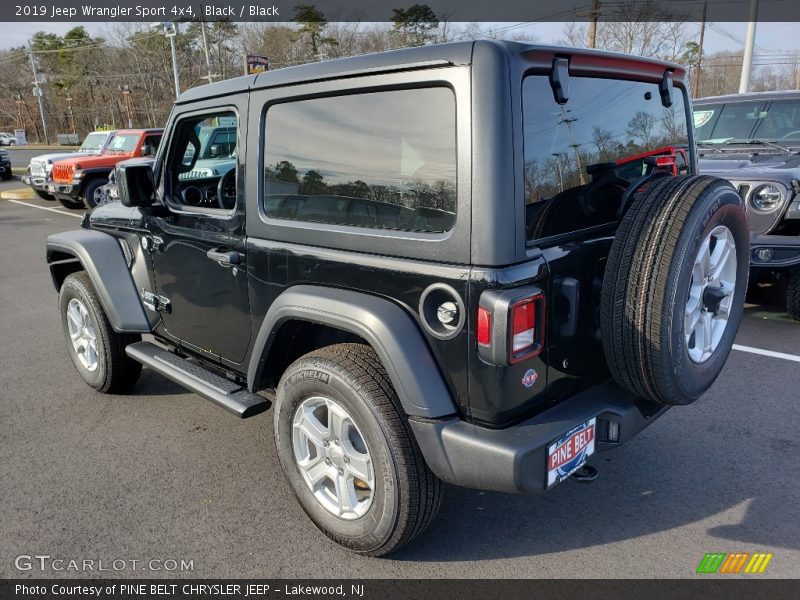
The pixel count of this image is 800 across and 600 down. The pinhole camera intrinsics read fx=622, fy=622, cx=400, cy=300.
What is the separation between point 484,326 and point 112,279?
263cm

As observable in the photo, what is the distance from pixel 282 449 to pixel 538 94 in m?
1.78

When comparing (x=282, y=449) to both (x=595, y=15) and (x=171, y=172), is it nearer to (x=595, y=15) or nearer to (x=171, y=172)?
(x=171, y=172)

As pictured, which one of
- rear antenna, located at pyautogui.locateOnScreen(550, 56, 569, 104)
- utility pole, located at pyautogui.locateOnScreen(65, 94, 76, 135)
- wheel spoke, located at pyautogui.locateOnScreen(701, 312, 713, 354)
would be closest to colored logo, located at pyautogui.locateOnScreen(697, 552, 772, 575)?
wheel spoke, located at pyautogui.locateOnScreen(701, 312, 713, 354)

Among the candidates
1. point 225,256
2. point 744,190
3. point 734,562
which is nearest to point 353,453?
point 225,256

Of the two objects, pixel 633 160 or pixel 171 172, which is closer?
pixel 633 160

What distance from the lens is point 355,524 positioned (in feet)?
8.18

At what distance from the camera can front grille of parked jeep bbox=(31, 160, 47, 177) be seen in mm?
14600

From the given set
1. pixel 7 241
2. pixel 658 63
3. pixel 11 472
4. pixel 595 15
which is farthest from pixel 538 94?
pixel 595 15

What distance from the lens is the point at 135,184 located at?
3.30m

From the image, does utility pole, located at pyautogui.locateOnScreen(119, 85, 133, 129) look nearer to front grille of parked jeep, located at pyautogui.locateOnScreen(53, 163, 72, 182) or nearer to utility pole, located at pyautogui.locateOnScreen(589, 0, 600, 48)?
utility pole, located at pyautogui.locateOnScreen(589, 0, 600, 48)

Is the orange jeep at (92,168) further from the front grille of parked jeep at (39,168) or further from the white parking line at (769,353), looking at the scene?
the white parking line at (769,353)

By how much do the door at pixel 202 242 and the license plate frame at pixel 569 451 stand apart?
1.52 m

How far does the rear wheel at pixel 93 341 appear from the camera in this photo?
3.85m

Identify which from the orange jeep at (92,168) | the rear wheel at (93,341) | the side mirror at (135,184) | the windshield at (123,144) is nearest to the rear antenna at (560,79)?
the side mirror at (135,184)
